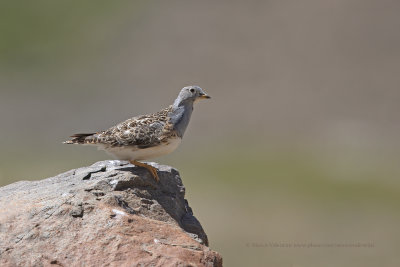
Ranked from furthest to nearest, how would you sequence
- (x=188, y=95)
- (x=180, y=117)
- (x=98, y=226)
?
(x=188, y=95), (x=180, y=117), (x=98, y=226)

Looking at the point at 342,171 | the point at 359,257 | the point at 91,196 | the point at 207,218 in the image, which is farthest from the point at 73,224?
the point at 342,171

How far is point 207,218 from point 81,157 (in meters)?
11.5

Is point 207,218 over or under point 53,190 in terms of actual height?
over

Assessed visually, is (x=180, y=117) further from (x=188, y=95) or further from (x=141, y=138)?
(x=141, y=138)

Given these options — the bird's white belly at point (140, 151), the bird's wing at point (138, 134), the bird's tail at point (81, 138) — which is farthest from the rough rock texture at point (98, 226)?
the bird's tail at point (81, 138)

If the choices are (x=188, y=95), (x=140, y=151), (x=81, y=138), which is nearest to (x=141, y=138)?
(x=140, y=151)

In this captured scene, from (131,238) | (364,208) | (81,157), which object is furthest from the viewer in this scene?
(81,157)

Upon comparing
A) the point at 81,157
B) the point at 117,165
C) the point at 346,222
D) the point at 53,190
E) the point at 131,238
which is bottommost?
the point at 131,238

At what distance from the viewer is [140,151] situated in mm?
11875

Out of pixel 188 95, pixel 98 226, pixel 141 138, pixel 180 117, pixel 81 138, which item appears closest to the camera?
pixel 98 226

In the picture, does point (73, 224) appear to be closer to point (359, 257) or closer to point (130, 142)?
point (130, 142)

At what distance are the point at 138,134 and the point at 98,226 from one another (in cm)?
218

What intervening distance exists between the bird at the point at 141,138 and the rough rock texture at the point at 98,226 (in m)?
0.38

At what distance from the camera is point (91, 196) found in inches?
417
